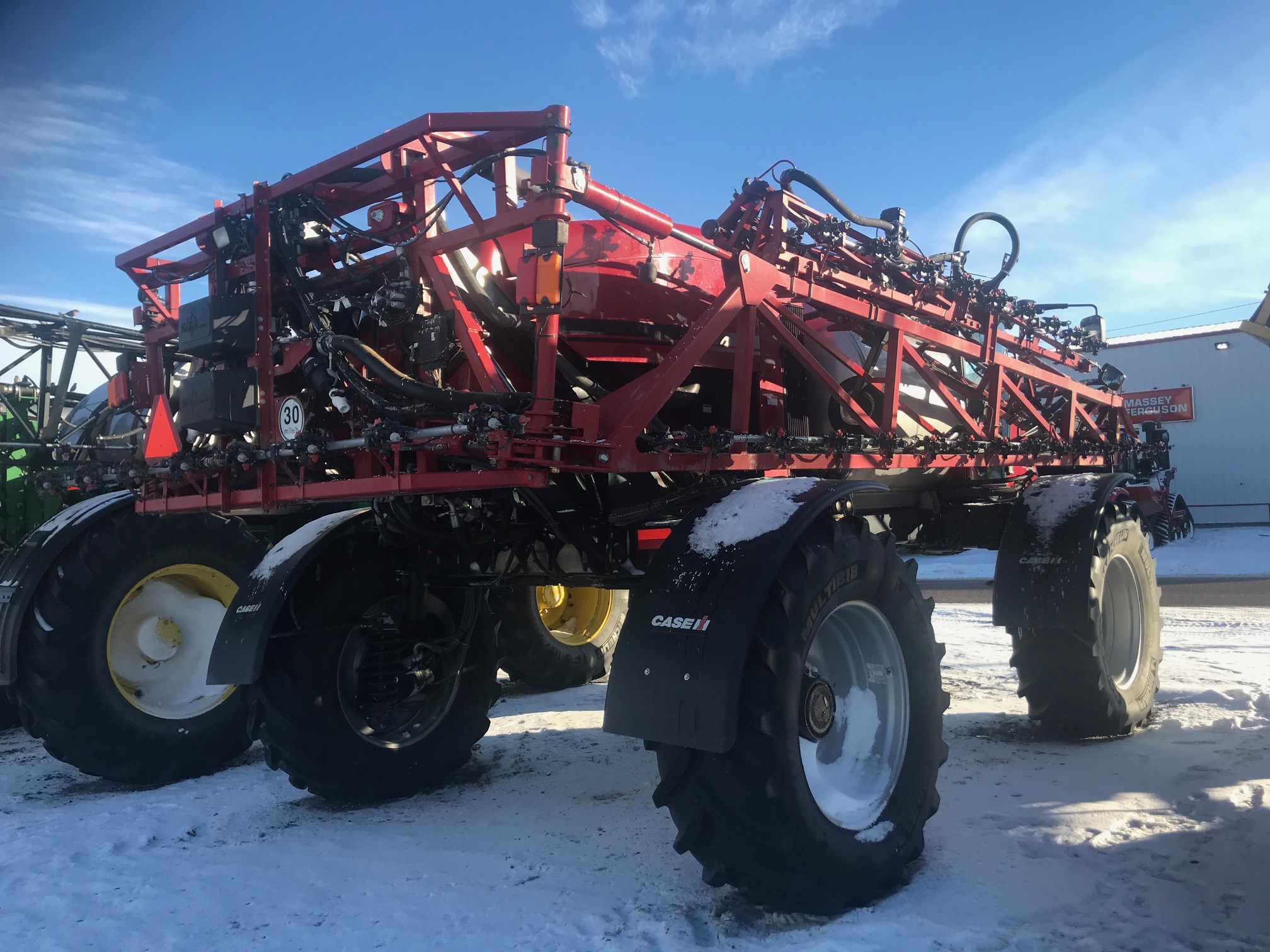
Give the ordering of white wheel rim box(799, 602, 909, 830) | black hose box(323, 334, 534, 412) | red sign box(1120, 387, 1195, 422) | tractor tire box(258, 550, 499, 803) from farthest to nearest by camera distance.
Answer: red sign box(1120, 387, 1195, 422), tractor tire box(258, 550, 499, 803), white wheel rim box(799, 602, 909, 830), black hose box(323, 334, 534, 412)

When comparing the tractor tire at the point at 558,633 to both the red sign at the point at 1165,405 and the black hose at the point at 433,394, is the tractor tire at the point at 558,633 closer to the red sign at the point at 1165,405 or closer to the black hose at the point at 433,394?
the black hose at the point at 433,394

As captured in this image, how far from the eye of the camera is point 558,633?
7.00 meters

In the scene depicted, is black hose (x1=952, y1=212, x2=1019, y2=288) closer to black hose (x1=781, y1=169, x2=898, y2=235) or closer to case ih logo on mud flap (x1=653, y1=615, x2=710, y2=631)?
black hose (x1=781, y1=169, x2=898, y2=235)

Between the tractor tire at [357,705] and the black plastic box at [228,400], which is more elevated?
the black plastic box at [228,400]

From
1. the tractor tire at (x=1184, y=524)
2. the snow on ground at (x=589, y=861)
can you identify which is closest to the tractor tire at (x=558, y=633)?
the snow on ground at (x=589, y=861)

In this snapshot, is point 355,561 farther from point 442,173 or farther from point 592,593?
point 592,593

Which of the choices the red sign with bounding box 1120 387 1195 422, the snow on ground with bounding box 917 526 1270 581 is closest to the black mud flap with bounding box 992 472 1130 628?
the snow on ground with bounding box 917 526 1270 581

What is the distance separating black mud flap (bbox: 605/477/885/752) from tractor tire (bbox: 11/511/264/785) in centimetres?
282

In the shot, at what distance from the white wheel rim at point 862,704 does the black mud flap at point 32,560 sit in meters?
3.87

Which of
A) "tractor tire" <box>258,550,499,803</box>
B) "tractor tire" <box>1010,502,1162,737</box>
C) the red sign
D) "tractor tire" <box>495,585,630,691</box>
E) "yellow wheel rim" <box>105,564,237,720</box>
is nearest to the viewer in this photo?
"tractor tire" <box>258,550,499,803</box>

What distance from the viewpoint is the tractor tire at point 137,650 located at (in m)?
4.57

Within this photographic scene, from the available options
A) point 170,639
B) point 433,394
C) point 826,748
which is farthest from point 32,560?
point 826,748

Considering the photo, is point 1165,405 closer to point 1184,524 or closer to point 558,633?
point 1184,524

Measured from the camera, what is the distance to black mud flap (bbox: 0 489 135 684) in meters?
4.55
